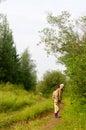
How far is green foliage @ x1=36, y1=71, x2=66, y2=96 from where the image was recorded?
179ft

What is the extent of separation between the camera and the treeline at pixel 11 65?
149ft

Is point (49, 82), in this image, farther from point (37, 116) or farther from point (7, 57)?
point (37, 116)

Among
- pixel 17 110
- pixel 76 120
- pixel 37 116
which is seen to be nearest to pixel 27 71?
pixel 17 110

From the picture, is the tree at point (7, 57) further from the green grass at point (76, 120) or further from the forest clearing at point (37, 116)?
the green grass at point (76, 120)

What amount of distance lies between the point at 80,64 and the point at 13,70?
32862 millimetres

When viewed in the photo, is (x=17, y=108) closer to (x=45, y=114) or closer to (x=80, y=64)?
(x=45, y=114)

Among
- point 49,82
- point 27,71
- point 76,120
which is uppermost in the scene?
point 27,71

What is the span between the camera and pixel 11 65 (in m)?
45.9

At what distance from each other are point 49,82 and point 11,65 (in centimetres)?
1070

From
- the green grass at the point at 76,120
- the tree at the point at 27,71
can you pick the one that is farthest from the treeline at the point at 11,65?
the green grass at the point at 76,120

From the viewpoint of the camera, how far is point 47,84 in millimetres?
55312

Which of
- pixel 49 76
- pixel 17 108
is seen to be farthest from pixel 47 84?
pixel 17 108

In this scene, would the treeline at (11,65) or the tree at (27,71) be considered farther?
the tree at (27,71)

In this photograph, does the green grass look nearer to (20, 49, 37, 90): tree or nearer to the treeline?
the treeline
